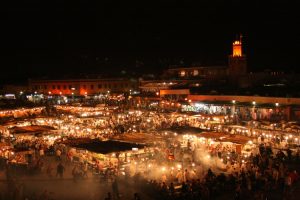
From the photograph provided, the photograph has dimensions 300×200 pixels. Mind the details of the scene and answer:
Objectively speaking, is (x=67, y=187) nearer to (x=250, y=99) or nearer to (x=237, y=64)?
(x=250, y=99)

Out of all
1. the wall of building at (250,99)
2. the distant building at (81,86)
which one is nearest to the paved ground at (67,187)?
the wall of building at (250,99)

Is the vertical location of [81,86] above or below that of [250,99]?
above

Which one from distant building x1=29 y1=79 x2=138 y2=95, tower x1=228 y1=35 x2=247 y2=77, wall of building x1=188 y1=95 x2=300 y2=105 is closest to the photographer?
wall of building x1=188 y1=95 x2=300 y2=105

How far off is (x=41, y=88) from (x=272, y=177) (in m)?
44.6

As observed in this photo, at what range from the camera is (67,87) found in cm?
5222

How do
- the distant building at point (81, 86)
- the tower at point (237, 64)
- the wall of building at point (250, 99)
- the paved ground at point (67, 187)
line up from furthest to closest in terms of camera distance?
1. the distant building at point (81, 86)
2. the tower at point (237, 64)
3. the wall of building at point (250, 99)
4. the paved ground at point (67, 187)

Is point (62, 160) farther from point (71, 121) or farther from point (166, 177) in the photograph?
point (71, 121)

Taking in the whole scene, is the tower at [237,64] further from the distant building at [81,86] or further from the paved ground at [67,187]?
the paved ground at [67,187]

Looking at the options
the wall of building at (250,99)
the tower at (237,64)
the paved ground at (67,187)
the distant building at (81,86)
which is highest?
the tower at (237,64)

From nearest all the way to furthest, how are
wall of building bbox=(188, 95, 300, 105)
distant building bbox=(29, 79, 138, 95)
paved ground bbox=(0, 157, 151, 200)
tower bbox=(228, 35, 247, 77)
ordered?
paved ground bbox=(0, 157, 151, 200) → wall of building bbox=(188, 95, 300, 105) → tower bbox=(228, 35, 247, 77) → distant building bbox=(29, 79, 138, 95)

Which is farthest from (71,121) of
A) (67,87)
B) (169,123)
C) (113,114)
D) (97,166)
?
(67,87)

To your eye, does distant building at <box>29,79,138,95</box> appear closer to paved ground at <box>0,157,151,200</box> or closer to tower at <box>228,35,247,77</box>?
tower at <box>228,35,247,77</box>

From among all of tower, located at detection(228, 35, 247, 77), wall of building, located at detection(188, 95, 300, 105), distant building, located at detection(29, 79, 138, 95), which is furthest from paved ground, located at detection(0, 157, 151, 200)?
distant building, located at detection(29, 79, 138, 95)

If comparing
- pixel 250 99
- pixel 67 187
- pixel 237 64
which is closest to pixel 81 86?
pixel 237 64
